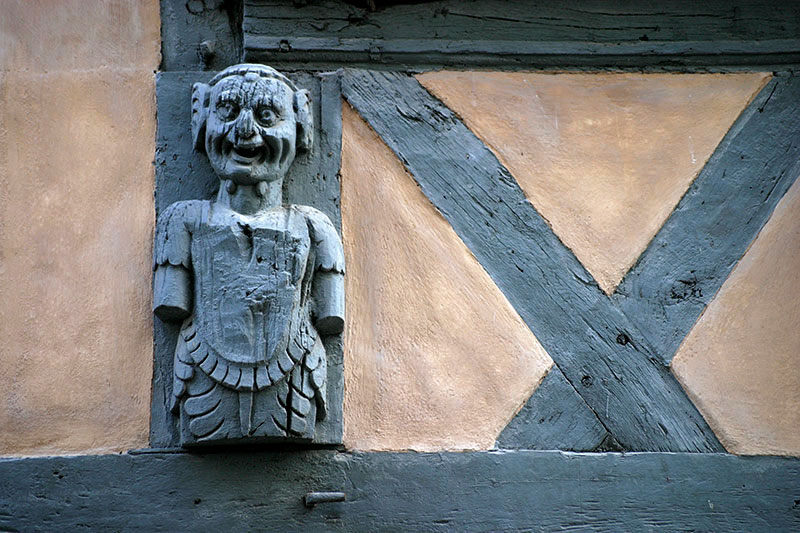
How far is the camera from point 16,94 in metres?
3.58

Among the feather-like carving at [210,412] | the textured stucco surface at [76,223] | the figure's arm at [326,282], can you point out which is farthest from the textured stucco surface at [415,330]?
the textured stucco surface at [76,223]

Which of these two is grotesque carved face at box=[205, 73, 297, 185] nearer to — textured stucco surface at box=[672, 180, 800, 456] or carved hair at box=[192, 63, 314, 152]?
carved hair at box=[192, 63, 314, 152]

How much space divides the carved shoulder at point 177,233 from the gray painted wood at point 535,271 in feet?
2.05

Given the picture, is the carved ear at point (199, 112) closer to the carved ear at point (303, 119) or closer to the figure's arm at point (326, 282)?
the carved ear at point (303, 119)

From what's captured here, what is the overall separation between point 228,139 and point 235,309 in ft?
1.60

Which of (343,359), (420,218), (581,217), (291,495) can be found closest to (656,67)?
(581,217)

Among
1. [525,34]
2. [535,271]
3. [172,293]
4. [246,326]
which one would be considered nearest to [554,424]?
[535,271]

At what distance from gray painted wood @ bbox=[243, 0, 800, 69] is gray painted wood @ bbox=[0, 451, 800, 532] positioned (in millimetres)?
1236

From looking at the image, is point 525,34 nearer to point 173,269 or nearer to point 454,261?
point 454,261

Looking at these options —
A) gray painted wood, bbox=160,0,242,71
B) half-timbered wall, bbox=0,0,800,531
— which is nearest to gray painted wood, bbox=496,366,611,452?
half-timbered wall, bbox=0,0,800,531

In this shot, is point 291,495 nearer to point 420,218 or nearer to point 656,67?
point 420,218

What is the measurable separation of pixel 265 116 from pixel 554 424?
1.20 meters

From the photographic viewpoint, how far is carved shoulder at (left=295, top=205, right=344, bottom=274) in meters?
3.36

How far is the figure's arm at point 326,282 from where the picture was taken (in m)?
3.34
